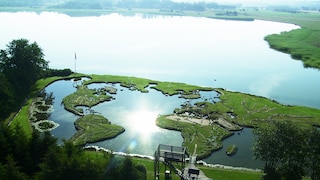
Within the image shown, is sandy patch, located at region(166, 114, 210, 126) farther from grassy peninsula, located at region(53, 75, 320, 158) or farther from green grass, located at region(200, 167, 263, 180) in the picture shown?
green grass, located at region(200, 167, 263, 180)

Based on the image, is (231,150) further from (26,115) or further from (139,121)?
(26,115)

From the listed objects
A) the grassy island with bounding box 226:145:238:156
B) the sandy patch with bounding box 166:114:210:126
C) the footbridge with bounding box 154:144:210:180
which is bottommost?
the grassy island with bounding box 226:145:238:156

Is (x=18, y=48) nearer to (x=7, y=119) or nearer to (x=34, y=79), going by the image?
(x=34, y=79)

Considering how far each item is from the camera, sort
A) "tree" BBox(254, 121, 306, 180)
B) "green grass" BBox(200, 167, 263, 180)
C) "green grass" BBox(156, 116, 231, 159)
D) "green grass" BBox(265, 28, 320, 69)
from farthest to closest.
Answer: "green grass" BBox(265, 28, 320, 69) → "green grass" BBox(156, 116, 231, 159) → "green grass" BBox(200, 167, 263, 180) → "tree" BBox(254, 121, 306, 180)

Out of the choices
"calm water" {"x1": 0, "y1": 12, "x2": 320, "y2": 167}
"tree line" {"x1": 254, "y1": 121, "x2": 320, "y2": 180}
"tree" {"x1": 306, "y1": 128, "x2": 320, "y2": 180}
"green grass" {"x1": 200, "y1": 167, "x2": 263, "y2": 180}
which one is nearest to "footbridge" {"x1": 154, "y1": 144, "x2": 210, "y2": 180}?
"green grass" {"x1": 200, "y1": 167, "x2": 263, "y2": 180}

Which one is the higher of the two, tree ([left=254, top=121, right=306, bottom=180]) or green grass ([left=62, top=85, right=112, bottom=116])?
tree ([left=254, top=121, right=306, bottom=180])

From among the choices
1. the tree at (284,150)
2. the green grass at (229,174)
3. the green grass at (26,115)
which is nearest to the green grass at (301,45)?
the green grass at (229,174)
